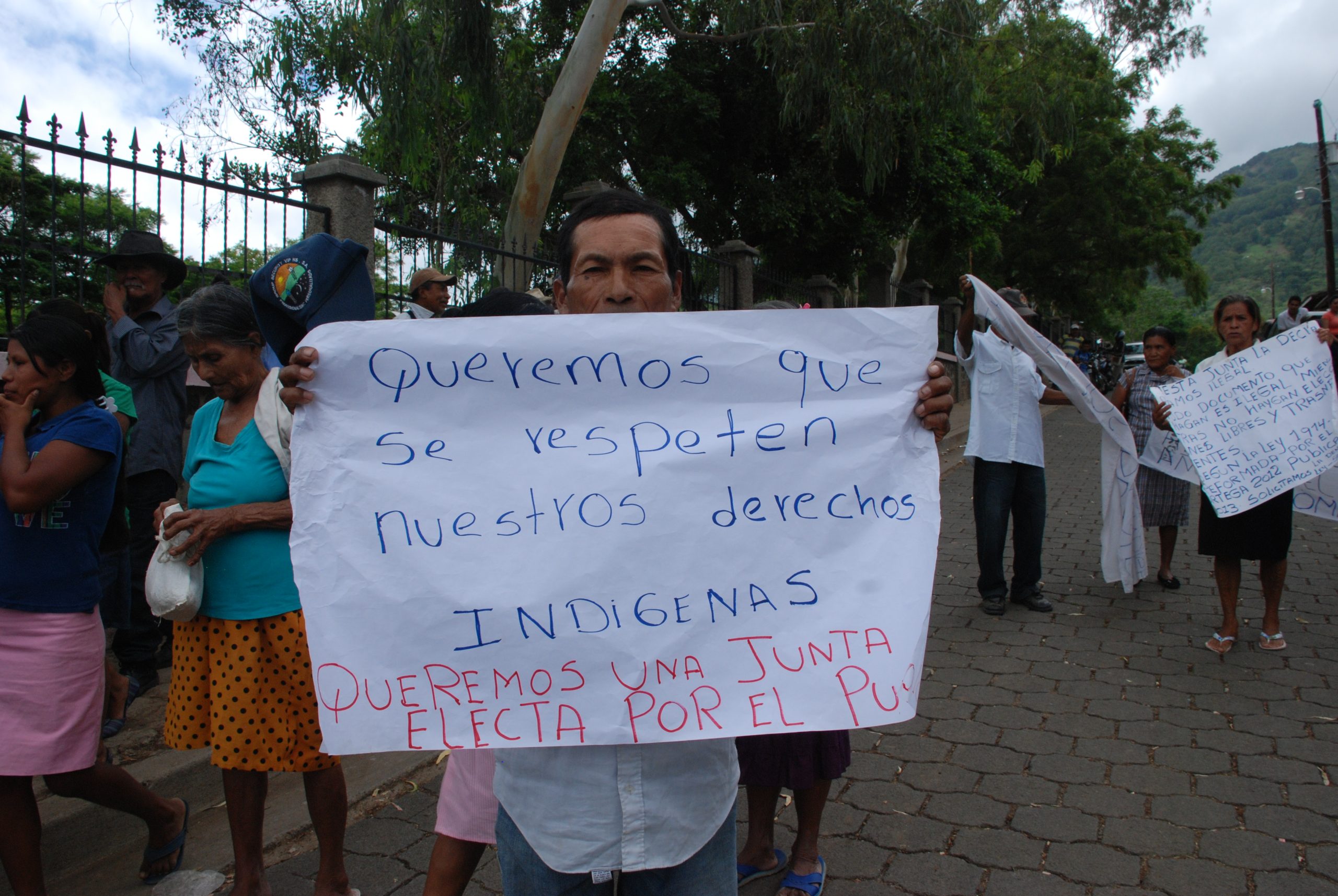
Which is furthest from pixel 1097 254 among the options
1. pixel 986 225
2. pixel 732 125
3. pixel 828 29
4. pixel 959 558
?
pixel 959 558

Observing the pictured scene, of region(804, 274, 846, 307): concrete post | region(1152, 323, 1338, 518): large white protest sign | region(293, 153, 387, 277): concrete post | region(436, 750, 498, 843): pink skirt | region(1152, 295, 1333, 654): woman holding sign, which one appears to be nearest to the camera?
region(436, 750, 498, 843): pink skirt

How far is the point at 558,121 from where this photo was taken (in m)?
8.95

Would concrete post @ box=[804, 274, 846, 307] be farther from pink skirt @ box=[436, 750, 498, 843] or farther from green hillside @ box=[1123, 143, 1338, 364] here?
green hillside @ box=[1123, 143, 1338, 364]

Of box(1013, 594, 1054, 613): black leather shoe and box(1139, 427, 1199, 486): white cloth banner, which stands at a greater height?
box(1139, 427, 1199, 486): white cloth banner

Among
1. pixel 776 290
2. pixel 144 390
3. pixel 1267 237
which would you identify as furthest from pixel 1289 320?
pixel 1267 237

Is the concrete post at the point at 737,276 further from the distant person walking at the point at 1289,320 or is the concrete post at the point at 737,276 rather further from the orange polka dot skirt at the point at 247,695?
the orange polka dot skirt at the point at 247,695

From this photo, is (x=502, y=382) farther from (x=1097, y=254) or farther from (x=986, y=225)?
(x=1097, y=254)

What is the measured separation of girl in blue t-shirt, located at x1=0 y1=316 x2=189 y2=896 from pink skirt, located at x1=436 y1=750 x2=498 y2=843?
1317mm

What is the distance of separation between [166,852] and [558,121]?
751cm

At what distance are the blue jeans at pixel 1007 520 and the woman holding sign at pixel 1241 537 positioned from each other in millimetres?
864

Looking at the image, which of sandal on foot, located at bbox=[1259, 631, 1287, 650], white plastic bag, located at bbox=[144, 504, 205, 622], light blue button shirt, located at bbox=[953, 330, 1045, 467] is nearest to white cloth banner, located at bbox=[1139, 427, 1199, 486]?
light blue button shirt, located at bbox=[953, 330, 1045, 467]

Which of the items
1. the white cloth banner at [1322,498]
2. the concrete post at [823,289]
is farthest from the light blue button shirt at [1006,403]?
the concrete post at [823,289]

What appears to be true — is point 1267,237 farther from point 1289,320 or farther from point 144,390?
point 144,390

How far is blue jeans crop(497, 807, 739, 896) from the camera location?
59.8 inches
